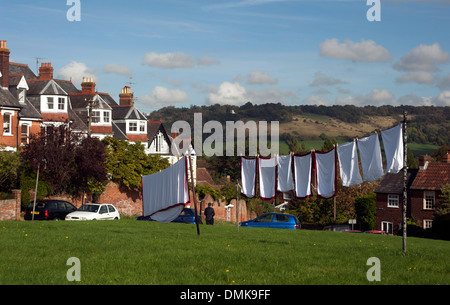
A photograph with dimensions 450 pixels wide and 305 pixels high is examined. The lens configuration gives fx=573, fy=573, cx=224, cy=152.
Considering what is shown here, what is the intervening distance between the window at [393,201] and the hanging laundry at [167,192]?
48671mm

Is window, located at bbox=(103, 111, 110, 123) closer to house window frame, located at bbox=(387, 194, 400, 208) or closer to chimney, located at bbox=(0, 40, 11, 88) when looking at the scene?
chimney, located at bbox=(0, 40, 11, 88)

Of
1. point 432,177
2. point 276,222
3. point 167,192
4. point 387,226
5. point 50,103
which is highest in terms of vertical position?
point 50,103

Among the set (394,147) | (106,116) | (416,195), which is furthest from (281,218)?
(106,116)

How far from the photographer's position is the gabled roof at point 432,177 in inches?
2474

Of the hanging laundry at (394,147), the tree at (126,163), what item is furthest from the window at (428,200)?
the hanging laundry at (394,147)

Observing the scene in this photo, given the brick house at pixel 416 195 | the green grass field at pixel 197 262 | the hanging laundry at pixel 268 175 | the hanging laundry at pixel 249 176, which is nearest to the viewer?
the green grass field at pixel 197 262

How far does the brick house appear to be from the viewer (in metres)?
63.3

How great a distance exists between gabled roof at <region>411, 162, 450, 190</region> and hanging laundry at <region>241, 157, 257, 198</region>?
38416mm

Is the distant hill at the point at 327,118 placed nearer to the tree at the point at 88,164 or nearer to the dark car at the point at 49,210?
the tree at the point at 88,164

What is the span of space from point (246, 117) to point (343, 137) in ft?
98.7

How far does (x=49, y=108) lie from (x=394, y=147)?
41641 mm

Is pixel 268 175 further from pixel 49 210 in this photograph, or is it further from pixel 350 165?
pixel 49 210

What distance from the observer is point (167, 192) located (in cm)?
2367
